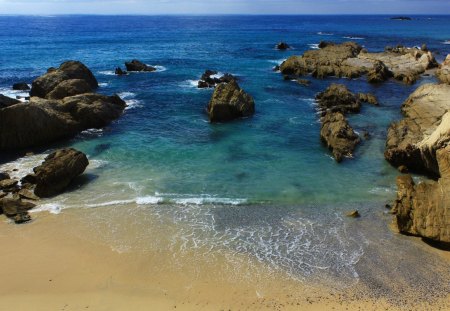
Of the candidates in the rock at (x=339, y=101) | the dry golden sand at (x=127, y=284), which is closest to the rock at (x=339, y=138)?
the rock at (x=339, y=101)

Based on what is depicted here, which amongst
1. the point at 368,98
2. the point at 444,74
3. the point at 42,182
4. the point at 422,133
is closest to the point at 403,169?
the point at 422,133

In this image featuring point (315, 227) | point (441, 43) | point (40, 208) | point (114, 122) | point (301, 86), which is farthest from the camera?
point (441, 43)

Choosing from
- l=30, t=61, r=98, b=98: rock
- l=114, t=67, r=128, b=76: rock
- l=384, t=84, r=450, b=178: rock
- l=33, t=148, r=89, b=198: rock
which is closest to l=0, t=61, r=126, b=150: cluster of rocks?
l=30, t=61, r=98, b=98: rock

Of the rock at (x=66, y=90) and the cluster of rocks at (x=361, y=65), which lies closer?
the rock at (x=66, y=90)

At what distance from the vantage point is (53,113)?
110ft

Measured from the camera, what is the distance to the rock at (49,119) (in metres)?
30.9

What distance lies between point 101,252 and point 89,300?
11.3 ft

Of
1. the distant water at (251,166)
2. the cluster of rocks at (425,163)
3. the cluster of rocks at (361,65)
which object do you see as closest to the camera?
the cluster of rocks at (425,163)

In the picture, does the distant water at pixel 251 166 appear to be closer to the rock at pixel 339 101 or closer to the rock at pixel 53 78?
the rock at pixel 339 101

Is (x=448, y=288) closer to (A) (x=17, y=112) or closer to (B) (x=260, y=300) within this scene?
(B) (x=260, y=300)

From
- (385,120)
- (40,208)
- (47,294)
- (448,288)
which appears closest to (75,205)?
(40,208)

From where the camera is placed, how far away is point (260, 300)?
1593 centimetres

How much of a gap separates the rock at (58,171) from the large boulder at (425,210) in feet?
65.6

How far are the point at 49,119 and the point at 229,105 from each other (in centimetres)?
1644
